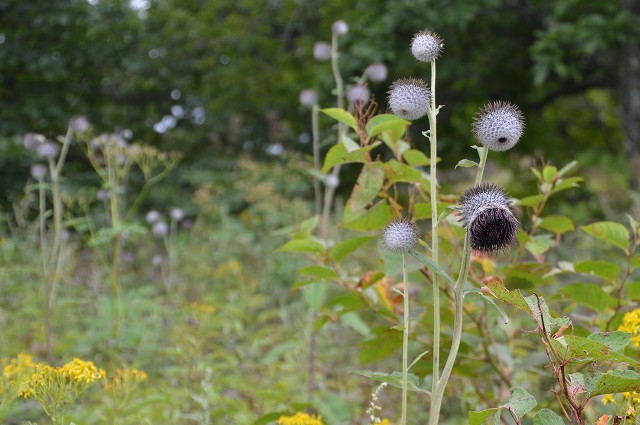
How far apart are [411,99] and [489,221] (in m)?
0.26

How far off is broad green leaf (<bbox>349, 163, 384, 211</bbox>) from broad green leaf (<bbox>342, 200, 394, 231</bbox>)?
2cm

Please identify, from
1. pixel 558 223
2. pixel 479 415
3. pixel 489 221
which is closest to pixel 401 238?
pixel 489 221

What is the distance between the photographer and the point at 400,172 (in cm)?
170

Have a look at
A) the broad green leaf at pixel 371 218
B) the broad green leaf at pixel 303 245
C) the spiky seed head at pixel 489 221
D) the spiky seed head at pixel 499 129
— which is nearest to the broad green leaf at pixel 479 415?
the spiky seed head at pixel 489 221

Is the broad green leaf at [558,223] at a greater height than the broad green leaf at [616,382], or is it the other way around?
the broad green leaf at [616,382]

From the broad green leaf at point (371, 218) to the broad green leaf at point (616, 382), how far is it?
24.4 inches

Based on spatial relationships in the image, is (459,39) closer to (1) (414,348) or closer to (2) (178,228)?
(2) (178,228)

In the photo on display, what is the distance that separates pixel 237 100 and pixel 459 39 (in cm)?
333

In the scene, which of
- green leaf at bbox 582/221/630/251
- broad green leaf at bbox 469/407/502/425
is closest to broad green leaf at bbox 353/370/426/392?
broad green leaf at bbox 469/407/502/425

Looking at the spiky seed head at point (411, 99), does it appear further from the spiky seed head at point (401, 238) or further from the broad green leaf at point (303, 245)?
the broad green leaf at point (303, 245)

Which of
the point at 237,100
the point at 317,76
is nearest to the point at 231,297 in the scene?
the point at 317,76

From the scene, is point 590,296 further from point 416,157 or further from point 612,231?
point 416,157

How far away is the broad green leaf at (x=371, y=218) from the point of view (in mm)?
1721

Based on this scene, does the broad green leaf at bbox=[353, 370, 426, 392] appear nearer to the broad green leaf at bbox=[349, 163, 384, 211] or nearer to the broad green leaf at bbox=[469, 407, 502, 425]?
the broad green leaf at bbox=[469, 407, 502, 425]
